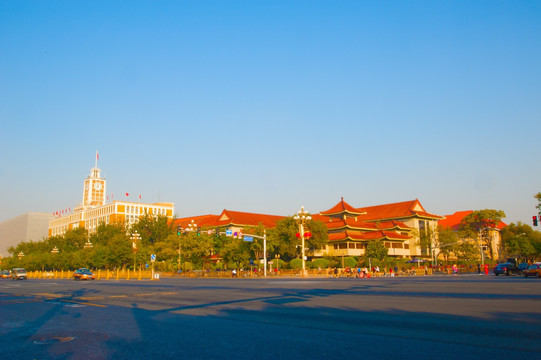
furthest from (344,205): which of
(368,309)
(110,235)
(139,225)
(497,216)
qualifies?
(368,309)

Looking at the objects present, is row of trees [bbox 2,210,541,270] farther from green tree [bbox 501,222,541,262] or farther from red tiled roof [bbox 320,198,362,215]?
red tiled roof [bbox 320,198,362,215]

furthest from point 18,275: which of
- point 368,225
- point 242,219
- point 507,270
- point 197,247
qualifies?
point 507,270

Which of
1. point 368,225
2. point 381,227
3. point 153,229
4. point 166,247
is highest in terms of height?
point 153,229

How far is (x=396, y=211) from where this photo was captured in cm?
9519

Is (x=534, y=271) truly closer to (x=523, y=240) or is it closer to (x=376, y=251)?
(x=376, y=251)

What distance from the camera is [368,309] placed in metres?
13.4

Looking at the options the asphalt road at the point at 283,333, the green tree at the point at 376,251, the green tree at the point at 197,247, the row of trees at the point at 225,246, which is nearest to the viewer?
the asphalt road at the point at 283,333

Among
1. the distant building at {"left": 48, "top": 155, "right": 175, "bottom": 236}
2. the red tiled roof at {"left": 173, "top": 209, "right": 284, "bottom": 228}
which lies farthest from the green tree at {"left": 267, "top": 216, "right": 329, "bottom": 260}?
the distant building at {"left": 48, "top": 155, "right": 175, "bottom": 236}

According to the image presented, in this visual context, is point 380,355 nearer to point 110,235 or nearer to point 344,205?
point 344,205

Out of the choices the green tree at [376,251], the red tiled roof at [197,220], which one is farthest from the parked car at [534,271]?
the red tiled roof at [197,220]

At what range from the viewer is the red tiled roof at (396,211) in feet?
303

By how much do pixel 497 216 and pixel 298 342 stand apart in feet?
309

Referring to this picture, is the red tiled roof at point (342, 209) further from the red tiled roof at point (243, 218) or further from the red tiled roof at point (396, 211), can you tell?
the red tiled roof at point (243, 218)

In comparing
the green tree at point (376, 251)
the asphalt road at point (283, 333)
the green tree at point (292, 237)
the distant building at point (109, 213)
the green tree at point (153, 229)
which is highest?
the distant building at point (109, 213)
